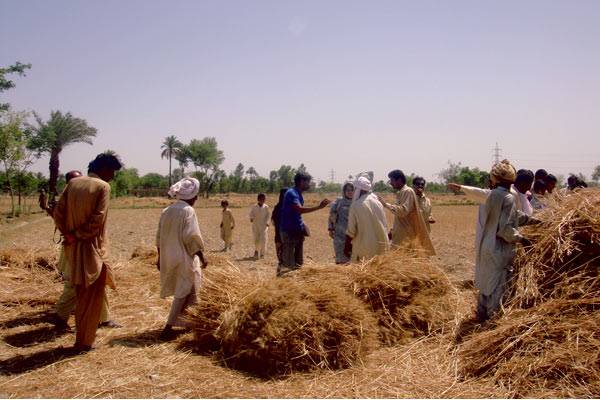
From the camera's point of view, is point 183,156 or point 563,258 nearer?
point 563,258

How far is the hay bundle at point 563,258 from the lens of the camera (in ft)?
13.0

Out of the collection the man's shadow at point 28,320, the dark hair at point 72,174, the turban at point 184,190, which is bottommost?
the man's shadow at point 28,320

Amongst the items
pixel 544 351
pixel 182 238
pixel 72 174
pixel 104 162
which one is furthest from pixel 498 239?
pixel 72 174

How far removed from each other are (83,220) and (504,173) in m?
3.90

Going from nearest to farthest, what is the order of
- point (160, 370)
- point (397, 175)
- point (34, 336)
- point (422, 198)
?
point (160, 370)
point (34, 336)
point (397, 175)
point (422, 198)

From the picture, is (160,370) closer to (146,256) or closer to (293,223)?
(293,223)

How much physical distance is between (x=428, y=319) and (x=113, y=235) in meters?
15.3

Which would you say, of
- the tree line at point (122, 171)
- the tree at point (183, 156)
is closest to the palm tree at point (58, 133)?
the tree line at point (122, 171)

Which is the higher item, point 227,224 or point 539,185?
point 539,185

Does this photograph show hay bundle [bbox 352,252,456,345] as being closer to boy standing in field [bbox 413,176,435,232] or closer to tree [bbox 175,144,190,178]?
boy standing in field [bbox 413,176,435,232]

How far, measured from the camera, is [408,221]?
615 cm

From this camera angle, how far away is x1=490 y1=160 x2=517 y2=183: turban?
171 inches

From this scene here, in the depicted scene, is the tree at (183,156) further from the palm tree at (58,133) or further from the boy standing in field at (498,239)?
the boy standing in field at (498,239)

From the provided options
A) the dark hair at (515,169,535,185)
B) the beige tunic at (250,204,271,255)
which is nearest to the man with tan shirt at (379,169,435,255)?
the dark hair at (515,169,535,185)
